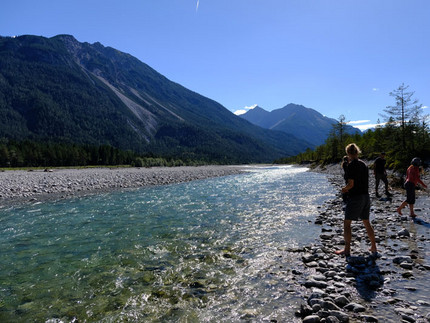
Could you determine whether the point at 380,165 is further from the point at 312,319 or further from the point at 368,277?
the point at 312,319

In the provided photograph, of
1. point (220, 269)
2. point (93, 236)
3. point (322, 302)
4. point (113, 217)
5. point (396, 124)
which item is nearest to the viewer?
point (322, 302)

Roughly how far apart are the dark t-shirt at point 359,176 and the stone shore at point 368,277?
2111 millimetres

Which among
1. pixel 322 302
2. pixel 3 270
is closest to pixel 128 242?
pixel 3 270

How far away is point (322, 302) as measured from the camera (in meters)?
5.07

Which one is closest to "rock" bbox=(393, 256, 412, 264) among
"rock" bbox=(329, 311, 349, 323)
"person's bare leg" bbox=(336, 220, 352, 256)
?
"person's bare leg" bbox=(336, 220, 352, 256)

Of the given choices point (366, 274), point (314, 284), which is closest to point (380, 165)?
point (366, 274)

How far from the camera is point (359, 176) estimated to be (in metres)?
7.56

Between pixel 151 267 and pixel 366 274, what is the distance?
642cm

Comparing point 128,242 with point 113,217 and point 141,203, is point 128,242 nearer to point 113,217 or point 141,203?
point 113,217

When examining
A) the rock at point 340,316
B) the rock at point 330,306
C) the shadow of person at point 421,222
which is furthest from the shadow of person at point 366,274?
the shadow of person at point 421,222

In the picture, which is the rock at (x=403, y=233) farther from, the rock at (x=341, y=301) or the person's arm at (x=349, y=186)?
the rock at (x=341, y=301)

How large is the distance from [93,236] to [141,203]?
8.94 metres

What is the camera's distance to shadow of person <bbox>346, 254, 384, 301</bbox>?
562 centimetres

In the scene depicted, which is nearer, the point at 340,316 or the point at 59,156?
the point at 340,316
